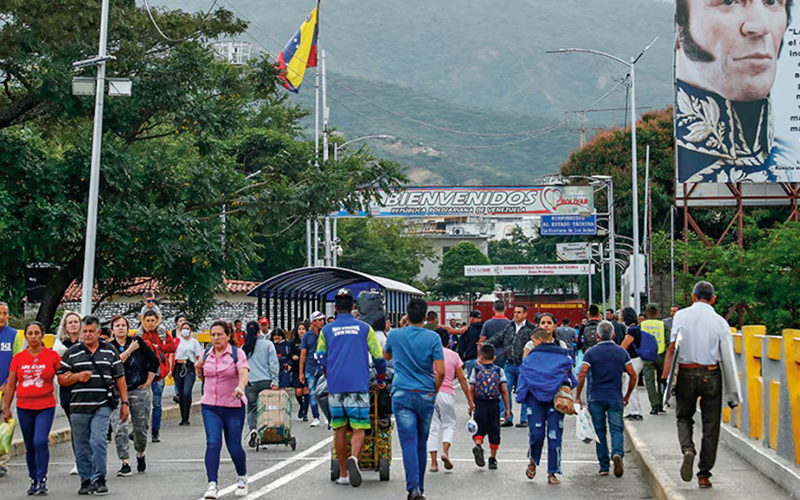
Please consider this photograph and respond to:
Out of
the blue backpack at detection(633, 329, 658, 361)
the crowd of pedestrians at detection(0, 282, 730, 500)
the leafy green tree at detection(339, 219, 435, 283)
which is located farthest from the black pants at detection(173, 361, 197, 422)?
the leafy green tree at detection(339, 219, 435, 283)

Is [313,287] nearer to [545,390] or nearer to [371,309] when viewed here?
[371,309]

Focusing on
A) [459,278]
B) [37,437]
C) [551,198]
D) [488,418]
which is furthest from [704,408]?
[459,278]

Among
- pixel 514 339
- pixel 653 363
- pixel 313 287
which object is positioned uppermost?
pixel 313 287

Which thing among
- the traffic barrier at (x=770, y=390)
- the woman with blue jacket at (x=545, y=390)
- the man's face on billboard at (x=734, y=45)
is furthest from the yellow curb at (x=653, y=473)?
the man's face on billboard at (x=734, y=45)

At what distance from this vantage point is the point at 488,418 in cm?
1380

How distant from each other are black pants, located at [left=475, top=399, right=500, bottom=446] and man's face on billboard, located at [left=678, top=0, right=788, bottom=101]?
81.5ft

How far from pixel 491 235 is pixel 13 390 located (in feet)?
500

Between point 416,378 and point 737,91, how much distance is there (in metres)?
27.9

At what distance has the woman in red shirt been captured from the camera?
1182 centimetres

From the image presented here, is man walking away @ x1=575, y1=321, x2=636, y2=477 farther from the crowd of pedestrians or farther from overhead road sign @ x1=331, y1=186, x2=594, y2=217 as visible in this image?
overhead road sign @ x1=331, y1=186, x2=594, y2=217

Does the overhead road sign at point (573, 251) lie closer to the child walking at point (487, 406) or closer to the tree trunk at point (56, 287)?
the tree trunk at point (56, 287)

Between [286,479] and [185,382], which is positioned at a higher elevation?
[185,382]

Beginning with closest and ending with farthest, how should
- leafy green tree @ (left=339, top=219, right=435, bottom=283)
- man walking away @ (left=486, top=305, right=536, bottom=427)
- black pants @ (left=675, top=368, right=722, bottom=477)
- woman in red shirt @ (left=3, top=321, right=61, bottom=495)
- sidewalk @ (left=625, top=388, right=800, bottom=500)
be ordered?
sidewalk @ (left=625, top=388, right=800, bottom=500)
black pants @ (left=675, top=368, right=722, bottom=477)
woman in red shirt @ (left=3, top=321, right=61, bottom=495)
man walking away @ (left=486, top=305, right=536, bottom=427)
leafy green tree @ (left=339, top=219, right=435, bottom=283)

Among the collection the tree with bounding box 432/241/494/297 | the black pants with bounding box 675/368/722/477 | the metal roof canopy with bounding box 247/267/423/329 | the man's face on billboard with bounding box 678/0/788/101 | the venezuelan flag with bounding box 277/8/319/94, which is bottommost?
the black pants with bounding box 675/368/722/477
